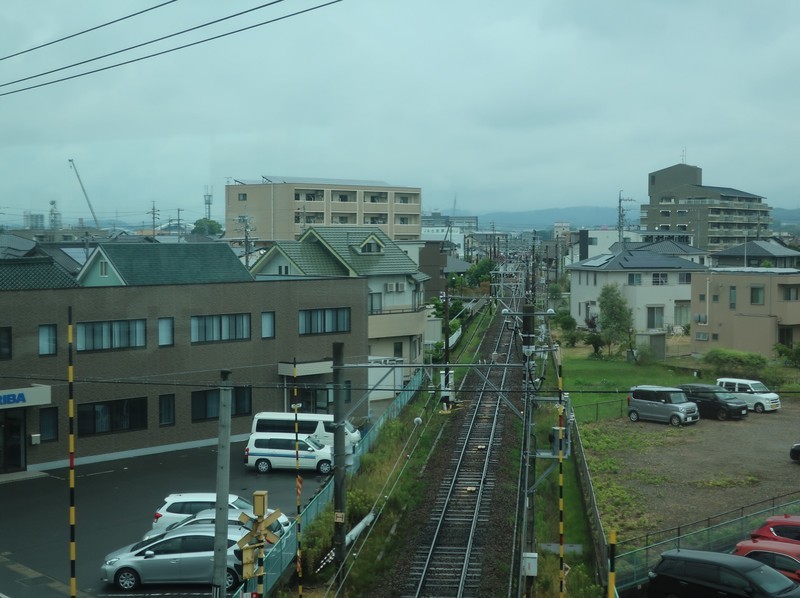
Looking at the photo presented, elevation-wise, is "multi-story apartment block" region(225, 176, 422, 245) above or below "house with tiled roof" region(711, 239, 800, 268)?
above

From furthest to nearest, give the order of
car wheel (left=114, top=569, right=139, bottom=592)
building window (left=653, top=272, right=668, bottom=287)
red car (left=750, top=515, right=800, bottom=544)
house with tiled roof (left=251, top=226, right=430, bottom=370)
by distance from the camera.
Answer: building window (left=653, top=272, right=668, bottom=287)
house with tiled roof (left=251, top=226, right=430, bottom=370)
red car (left=750, top=515, right=800, bottom=544)
car wheel (left=114, top=569, right=139, bottom=592)

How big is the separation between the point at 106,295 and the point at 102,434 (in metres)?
2.62

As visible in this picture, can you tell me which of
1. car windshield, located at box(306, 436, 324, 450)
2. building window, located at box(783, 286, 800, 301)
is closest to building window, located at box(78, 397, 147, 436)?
car windshield, located at box(306, 436, 324, 450)

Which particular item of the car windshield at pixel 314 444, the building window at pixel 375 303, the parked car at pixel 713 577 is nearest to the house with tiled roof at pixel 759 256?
the building window at pixel 375 303

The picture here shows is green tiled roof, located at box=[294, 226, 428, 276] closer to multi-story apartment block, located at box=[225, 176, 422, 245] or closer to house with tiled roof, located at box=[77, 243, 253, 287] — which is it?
house with tiled roof, located at box=[77, 243, 253, 287]

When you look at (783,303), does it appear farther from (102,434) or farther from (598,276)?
(102,434)

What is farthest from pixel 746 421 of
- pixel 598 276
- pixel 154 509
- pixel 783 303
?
pixel 598 276

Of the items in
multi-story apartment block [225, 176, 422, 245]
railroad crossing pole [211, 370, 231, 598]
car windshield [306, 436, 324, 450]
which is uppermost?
multi-story apartment block [225, 176, 422, 245]

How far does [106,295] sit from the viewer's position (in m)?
16.8

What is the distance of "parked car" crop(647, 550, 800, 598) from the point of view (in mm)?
8656

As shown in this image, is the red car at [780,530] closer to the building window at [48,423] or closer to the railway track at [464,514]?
the railway track at [464,514]

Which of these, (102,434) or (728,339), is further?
(728,339)

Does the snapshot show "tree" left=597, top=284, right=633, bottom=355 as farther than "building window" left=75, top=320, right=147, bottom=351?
Yes

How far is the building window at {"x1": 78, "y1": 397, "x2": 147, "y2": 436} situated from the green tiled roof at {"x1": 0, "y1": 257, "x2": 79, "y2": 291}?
7.70 ft
